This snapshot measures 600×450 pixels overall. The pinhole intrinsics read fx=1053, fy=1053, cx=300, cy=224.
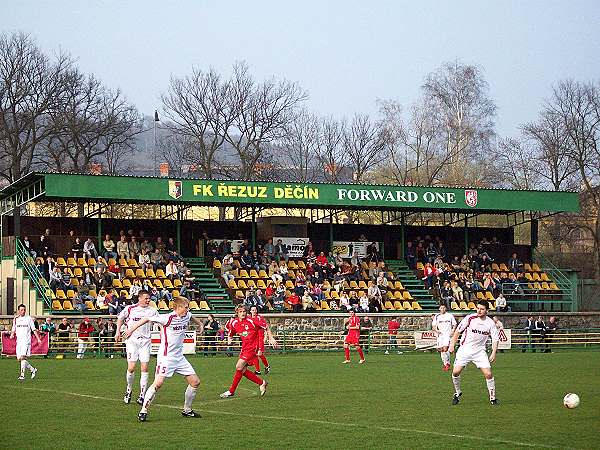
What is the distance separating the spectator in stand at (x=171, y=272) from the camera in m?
43.5

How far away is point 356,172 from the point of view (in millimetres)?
71312

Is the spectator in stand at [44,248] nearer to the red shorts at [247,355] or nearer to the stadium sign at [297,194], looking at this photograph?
the stadium sign at [297,194]

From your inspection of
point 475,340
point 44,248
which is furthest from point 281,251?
point 475,340

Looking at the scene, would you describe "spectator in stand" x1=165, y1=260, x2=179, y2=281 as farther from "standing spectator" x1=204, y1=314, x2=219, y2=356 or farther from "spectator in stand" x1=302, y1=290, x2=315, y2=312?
"spectator in stand" x1=302, y1=290, x2=315, y2=312

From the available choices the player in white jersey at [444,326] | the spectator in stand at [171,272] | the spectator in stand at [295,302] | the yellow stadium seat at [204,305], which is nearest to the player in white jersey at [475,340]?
the player in white jersey at [444,326]

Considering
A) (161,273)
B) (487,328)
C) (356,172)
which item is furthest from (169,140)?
(487,328)

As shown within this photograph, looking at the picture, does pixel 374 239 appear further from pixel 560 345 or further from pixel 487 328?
pixel 487 328

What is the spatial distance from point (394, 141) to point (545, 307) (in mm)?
24564

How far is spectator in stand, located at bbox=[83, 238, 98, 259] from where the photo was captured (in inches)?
1704


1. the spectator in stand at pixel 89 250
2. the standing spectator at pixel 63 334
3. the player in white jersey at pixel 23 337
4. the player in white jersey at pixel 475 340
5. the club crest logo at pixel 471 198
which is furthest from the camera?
the club crest logo at pixel 471 198

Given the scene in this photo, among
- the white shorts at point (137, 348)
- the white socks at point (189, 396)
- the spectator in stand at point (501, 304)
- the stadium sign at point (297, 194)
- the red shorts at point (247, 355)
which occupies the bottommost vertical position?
the white socks at point (189, 396)

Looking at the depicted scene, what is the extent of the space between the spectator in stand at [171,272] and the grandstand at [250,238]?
0.77ft

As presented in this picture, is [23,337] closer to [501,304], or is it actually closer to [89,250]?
[89,250]

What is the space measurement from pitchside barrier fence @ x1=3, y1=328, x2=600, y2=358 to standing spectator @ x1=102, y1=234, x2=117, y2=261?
5606 millimetres
